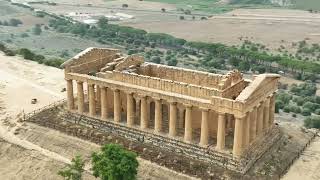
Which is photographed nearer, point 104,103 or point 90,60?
point 104,103

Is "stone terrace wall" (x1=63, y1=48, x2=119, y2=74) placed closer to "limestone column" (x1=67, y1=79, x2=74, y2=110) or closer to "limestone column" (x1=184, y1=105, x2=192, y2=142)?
"limestone column" (x1=67, y1=79, x2=74, y2=110)

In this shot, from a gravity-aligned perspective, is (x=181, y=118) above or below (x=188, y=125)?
below

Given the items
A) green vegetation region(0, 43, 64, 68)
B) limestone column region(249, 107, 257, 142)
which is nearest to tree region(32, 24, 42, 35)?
green vegetation region(0, 43, 64, 68)

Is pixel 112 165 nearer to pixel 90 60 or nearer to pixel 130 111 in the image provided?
pixel 130 111

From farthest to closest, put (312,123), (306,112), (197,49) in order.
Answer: (197,49) → (306,112) → (312,123)

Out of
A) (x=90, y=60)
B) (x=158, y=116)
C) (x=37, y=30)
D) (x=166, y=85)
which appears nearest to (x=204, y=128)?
(x=158, y=116)

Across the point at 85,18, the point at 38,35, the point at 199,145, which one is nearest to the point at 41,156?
the point at 199,145

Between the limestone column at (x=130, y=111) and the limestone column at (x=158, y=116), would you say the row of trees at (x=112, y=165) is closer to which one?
the limestone column at (x=158, y=116)
